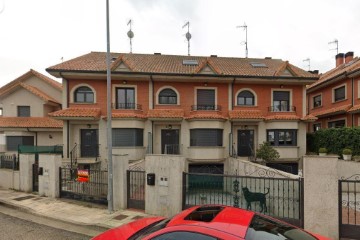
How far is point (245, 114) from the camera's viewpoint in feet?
52.2

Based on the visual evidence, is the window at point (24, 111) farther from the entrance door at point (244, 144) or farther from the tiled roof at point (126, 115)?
the entrance door at point (244, 144)

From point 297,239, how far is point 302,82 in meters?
16.0

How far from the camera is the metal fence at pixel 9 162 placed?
1106 cm

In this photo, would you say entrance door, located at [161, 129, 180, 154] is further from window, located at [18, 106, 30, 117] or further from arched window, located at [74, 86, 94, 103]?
window, located at [18, 106, 30, 117]

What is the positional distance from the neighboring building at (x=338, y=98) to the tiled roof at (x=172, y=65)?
12.2 feet

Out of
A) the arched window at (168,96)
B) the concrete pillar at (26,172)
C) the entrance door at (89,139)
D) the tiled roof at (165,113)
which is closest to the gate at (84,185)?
the concrete pillar at (26,172)

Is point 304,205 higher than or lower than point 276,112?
lower

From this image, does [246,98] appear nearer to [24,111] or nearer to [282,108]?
[282,108]

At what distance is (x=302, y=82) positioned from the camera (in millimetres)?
16453

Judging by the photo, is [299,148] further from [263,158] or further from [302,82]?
[302,82]

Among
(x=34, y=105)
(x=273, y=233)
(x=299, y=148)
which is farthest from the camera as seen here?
(x=34, y=105)

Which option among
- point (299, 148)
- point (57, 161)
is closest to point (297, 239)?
point (57, 161)

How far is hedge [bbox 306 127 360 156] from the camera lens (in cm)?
1320

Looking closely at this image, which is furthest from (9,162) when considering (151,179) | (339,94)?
(339,94)
